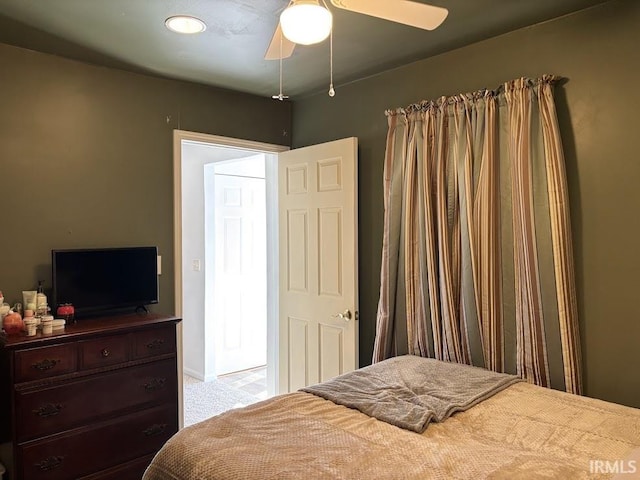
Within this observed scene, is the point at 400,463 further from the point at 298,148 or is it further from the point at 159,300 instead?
the point at 298,148

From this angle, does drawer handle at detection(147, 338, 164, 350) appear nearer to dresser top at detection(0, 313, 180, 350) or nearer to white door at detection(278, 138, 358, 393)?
dresser top at detection(0, 313, 180, 350)

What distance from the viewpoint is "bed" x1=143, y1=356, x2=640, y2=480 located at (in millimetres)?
1433

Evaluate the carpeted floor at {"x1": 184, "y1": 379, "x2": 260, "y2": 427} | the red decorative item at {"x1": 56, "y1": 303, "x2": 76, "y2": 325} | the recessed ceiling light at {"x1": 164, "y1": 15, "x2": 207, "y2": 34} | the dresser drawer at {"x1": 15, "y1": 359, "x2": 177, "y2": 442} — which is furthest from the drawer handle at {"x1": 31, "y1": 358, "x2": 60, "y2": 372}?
the recessed ceiling light at {"x1": 164, "y1": 15, "x2": 207, "y2": 34}

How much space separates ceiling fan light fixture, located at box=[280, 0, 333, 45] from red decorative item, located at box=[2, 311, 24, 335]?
1.96 meters

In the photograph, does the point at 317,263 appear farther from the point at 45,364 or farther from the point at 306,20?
the point at 306,20

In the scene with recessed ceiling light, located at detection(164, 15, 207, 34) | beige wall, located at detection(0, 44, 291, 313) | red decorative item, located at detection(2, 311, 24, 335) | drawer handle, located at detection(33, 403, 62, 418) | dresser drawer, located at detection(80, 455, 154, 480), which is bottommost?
dresser drawer, located at detection(80, 455, 154, 480)

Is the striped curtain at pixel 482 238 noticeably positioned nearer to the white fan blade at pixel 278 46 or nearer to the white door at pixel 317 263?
the white door at pixel 317 263

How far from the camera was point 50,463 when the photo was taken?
237 cm

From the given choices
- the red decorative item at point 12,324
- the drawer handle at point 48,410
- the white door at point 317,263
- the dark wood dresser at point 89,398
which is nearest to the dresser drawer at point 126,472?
the dark wood dresser at point 89,398

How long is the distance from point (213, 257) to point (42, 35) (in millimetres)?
2579

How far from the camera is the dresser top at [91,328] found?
2314 mm

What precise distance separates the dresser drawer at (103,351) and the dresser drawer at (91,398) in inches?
2.6

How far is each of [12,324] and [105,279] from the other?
55 centimetres

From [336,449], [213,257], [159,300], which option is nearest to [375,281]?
[159,300]
